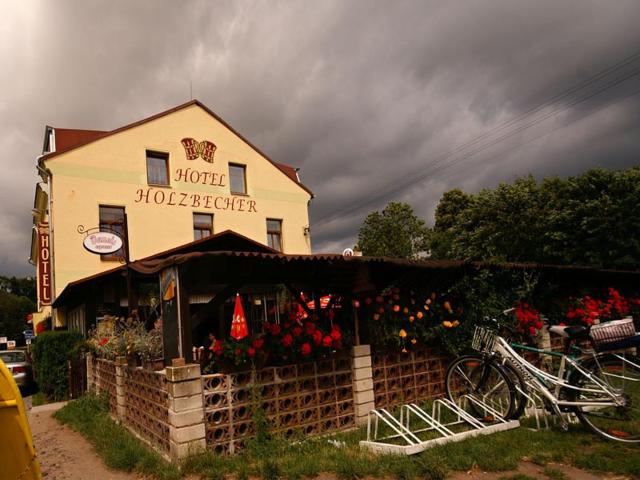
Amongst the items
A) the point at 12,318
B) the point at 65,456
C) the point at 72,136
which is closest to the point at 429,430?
the point at 65,456

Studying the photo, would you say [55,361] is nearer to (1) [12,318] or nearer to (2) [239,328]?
(2) [239,328]

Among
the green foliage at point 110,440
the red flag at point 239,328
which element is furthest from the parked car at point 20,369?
the red flag at point 239,328

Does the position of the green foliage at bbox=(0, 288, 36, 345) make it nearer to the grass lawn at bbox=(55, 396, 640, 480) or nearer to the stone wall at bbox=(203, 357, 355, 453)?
the stone wall at bbox=(203, 357, 355, 453)

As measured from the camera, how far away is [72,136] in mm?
16781

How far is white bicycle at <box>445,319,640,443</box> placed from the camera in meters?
4.61

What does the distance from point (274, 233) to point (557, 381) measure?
15581mm

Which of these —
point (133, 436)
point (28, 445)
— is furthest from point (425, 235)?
point (28, 445)

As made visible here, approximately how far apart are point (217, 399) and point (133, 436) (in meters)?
2.30

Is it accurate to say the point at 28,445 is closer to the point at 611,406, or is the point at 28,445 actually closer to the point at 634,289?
the point at 611,406


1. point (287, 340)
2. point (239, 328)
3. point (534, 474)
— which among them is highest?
point (239, 328)

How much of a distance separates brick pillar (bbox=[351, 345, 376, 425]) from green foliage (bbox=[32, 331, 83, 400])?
885 centimetres

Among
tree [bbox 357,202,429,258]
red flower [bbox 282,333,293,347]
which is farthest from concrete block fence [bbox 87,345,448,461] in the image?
tree [bbox 357,202,429,258]

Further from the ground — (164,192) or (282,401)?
(164,192)

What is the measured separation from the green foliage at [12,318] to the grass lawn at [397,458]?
2519 inches
